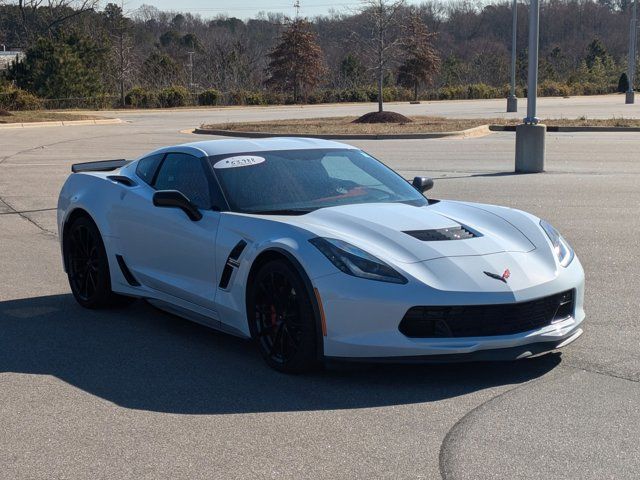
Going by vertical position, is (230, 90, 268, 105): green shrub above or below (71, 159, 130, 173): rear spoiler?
below

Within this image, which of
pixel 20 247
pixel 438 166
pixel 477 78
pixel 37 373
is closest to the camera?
pixel 37 373

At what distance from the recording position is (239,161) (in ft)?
22.1

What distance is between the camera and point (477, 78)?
7825 cm

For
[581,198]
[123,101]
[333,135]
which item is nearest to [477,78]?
[123,101]

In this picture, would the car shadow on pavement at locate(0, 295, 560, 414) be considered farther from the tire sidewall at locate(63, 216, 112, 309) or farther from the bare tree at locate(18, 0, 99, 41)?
the bare tree at locate(18, 0, 99, 41)

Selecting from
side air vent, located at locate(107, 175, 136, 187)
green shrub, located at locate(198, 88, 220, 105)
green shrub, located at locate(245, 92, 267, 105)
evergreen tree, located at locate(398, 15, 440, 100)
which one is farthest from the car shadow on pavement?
green shrub, located at locate(245, 92, 267, 105)

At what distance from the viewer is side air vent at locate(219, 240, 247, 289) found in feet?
19.8

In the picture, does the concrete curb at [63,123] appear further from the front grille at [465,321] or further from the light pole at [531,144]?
the front grille at [465,321]

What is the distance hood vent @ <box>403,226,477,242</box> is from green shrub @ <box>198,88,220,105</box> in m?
51.4

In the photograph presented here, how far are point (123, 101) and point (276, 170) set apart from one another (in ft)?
164

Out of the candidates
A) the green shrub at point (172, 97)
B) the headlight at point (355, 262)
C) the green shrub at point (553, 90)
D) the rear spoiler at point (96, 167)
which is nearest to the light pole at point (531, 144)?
the rear spoiler at point (96, 167)

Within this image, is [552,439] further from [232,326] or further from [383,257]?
[232,326]

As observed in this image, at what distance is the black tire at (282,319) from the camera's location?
552cm

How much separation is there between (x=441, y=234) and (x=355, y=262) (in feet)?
2.21
